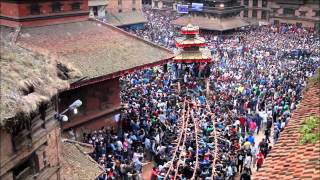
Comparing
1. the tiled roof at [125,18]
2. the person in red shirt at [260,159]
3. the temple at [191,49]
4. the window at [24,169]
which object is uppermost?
the tiled roof at [125,18]

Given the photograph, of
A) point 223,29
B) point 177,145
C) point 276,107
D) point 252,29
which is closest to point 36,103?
point 177,145

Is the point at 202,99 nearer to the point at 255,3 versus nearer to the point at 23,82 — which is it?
A: the point at 23,82

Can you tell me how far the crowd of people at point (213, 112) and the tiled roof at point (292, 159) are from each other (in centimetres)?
669

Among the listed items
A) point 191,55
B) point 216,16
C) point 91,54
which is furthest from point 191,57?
point 216,16

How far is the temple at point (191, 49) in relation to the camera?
34.6 meters

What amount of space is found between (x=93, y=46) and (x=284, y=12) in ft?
157

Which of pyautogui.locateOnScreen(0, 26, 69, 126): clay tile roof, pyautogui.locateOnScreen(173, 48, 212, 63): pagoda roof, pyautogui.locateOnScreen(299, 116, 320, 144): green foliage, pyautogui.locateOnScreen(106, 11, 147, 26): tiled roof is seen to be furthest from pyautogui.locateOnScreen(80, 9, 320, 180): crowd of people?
pyautogui.locateOnScreen(106, 11, 147, 26): tiled roof

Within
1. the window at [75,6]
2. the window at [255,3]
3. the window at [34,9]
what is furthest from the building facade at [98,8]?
the window at [34,9]

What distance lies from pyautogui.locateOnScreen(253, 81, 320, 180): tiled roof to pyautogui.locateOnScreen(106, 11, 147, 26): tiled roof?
2180 inches

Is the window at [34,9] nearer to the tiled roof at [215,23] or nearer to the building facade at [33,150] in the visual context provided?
the building facade at [33,150]

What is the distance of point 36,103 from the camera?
37.0 feet

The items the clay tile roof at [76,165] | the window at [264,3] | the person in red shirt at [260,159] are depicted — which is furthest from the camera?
the window at [264,3]

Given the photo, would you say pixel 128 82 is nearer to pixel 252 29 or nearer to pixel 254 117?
pixel 254 117

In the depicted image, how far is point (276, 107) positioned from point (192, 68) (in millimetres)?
11906
